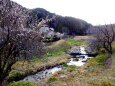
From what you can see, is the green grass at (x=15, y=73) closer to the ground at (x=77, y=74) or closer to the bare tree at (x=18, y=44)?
the ground at (x=77, y=74)

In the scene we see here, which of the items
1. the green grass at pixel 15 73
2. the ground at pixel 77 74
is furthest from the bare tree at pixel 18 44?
the green grass at pixel 15 73

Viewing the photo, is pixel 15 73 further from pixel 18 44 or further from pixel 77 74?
pixel 18 44

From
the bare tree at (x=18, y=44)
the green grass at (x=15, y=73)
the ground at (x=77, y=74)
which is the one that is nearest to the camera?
the bare tree at (x=18, y=44)

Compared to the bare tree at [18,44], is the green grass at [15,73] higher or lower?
lower

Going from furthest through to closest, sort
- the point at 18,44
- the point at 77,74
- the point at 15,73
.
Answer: the point at 77,74 → the point at 15,73 → the point at 18,44

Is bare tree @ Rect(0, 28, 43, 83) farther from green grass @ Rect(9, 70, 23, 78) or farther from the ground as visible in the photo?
green grass @ Rect(9, 70, 23, 78)

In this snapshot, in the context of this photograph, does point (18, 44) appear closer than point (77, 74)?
Yes

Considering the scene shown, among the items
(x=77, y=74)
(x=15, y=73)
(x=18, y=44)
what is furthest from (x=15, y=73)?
(x=18, y=44)

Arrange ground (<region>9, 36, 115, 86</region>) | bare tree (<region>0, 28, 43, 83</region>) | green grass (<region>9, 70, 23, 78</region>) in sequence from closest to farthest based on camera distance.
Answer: bare tree (<region>0, 28, 43, 83</region>), ground (<region>9, 36, 115, 86</region>), green grass (<region>9, 70, 23, 78</region>)

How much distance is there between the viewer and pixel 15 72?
26828mm

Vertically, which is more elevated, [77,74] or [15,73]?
[15,73]

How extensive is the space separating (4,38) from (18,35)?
1.13m

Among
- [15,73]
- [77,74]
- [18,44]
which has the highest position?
[18,44]

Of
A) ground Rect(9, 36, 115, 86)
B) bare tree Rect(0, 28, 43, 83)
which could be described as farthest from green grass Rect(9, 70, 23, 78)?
bare tree Rect(0, 28, 43, 83)
